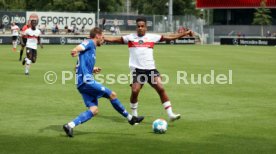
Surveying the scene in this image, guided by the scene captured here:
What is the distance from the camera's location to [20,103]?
1625 cm

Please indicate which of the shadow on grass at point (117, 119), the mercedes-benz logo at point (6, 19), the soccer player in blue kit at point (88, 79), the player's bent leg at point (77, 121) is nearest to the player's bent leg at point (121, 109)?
the soccer player in blue kit at point (88, 79)

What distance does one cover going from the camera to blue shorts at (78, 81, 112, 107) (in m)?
11.6

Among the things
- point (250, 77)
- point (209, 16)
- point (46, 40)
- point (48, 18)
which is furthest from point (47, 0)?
point (250, 77)

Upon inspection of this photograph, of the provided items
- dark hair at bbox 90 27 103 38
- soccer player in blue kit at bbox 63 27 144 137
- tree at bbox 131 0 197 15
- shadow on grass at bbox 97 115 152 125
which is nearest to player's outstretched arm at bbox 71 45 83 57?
soccer player in blue kit at bbox 63 27 144 137

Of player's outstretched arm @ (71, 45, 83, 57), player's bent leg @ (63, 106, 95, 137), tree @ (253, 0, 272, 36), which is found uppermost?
tree @ (253, 0, 272, 36)

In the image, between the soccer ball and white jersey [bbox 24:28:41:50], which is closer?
the soccer ball

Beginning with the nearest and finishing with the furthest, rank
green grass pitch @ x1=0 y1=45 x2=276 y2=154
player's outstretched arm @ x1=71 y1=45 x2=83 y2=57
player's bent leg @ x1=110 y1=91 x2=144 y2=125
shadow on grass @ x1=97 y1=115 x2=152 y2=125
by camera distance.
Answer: green grass pitch @ x1=0 y1=45 x2=276 y2=154 → player's outstretched arm @ x1=71 y1=45 x2=83 y2=57 → player's bent leg @ x1=110 y1=91 x2=144 y2=125 → shadow on grass @ x1=97 y1=115 x2=152 y2=125

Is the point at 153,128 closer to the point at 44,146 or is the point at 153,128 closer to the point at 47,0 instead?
the point at 44,146

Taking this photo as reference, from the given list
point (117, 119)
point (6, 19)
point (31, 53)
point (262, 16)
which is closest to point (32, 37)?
point (31, 53)

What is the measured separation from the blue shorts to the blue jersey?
102 mm

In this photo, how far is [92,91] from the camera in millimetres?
11695

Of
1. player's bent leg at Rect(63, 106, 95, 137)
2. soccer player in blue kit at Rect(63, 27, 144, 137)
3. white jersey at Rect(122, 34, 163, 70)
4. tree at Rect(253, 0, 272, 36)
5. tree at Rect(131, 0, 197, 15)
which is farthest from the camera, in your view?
tree at Rect(131, 0, 197, 15)

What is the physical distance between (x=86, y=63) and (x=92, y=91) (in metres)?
0.57

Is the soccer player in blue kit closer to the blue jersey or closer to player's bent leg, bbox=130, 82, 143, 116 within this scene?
the blue jersey
